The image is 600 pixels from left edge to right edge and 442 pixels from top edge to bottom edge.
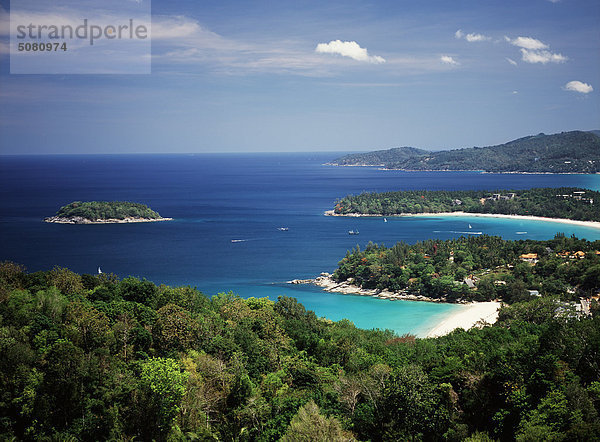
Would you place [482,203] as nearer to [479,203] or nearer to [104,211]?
[479,203]

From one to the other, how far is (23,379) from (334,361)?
10.8 metres

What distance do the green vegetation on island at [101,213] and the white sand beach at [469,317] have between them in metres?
57.5

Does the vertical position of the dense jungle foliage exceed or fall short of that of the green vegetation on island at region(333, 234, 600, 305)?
it exceeds it

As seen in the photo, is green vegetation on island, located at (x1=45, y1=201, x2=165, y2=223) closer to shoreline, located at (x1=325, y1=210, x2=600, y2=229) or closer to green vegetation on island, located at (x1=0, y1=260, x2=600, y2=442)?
shoreline, located at (x1=325, y1=210, x2=600, y2=229)

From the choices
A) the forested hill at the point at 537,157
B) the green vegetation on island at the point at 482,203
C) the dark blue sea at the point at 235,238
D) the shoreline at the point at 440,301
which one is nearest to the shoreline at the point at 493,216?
the green vegetation on island at the point at 482,203

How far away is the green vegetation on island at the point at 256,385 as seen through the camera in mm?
13992

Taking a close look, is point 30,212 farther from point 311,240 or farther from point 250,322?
point 250,322

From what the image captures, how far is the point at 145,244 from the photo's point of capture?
64.4m

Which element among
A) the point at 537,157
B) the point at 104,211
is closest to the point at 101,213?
the point at 104,211

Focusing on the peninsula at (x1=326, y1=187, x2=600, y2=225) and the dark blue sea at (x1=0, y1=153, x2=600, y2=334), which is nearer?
the dark blue sea at (x1=0, y1=153, x2=600, y2=334)

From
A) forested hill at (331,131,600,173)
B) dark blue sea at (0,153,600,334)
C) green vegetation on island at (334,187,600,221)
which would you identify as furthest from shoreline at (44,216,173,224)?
forested hill at (331,131,600,173)


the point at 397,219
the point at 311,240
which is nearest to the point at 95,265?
the point at 311,240

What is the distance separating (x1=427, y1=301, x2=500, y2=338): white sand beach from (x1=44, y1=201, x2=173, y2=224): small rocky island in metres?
56.8

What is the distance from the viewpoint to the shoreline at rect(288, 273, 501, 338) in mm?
32625
